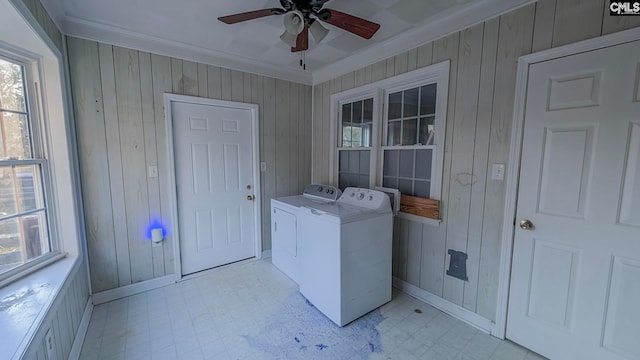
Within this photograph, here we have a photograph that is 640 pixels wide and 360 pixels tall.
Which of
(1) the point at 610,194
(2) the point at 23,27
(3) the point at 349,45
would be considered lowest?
(1) the point at 610,194

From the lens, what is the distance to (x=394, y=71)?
250 centimetres

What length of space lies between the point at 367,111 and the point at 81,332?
10.5 feet

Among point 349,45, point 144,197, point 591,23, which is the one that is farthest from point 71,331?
point 591,23

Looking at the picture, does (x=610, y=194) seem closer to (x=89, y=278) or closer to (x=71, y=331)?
(x=71, y=331)

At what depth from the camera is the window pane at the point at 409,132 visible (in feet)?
7.99

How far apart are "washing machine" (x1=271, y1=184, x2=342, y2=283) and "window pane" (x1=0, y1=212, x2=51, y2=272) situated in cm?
190

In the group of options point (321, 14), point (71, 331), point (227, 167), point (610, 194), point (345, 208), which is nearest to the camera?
point (610, 194)

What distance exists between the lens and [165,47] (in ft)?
8.08

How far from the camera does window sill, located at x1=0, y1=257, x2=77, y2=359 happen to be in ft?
3.67

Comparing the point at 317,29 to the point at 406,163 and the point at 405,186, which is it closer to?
the point at 406,163

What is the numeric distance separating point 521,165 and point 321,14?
1.67m

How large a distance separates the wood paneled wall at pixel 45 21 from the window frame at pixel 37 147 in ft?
0.67

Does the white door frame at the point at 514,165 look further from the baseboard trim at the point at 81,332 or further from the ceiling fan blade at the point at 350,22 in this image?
the baseboard trim at the point at 81,332

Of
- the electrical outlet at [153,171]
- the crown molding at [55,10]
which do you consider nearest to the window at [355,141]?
the electrical outlet at [153,171]
